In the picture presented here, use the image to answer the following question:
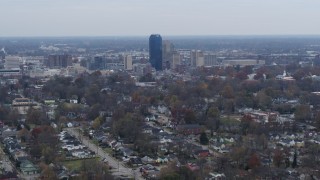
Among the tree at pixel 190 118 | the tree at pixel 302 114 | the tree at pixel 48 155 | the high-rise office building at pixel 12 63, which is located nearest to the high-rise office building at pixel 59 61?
the high-rise office building at pixel 12 63

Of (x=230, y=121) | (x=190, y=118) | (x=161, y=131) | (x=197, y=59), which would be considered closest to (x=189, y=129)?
(x=161, y=131)

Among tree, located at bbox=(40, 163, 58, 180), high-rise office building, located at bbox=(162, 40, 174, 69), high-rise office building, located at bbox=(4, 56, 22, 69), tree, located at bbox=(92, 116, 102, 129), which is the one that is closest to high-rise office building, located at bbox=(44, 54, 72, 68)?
high-rise office building, located at bbox=(4, 56, 22, 69)

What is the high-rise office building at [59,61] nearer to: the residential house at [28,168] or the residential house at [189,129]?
the residential house at [189,129]

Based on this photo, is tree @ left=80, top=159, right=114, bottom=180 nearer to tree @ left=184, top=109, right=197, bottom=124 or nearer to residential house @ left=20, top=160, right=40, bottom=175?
residential house @ left=20, top=160, right=40, bottom=175

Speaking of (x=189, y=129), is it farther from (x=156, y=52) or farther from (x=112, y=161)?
(x=156, y=52)

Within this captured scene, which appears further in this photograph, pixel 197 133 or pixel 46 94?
pixel 46 94

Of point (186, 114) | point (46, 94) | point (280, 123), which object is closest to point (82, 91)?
point (46, 94)

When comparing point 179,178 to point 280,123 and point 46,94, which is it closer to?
point 280,123

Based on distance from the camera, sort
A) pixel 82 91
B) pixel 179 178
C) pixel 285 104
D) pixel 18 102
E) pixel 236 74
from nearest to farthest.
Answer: pixel 179 178
pixel 285 104
pixel 18 102
pixel 82 91
pixel 236 74
